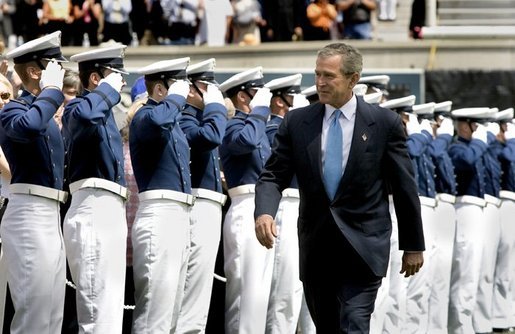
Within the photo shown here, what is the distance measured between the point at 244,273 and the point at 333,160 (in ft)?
9.66

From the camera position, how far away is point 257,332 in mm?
11773

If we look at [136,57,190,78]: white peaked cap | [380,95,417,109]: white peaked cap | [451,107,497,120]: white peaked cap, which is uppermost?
[136,57,190,78]: white peaked cap

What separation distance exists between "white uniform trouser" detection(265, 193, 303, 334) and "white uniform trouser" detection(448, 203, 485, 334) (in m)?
3.36

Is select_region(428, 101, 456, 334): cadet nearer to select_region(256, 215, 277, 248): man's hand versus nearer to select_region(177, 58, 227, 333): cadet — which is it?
select_region(177, 58, 227, 333): cadet

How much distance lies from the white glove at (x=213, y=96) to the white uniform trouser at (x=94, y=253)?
124 cm

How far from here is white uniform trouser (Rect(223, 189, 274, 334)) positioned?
11789 millimetres

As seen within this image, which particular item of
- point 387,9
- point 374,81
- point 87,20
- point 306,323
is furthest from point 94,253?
point 387,9

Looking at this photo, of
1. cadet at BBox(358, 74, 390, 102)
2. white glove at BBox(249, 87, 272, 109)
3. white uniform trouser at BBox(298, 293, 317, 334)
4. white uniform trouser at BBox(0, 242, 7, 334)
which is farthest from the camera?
cadet at BBox(358, 74, 390, 102)

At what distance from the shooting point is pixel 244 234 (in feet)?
38.8

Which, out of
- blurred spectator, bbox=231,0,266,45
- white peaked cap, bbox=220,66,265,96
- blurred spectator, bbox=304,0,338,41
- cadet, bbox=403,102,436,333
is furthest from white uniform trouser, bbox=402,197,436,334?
blurred spectator, bbox=304,0,338,41

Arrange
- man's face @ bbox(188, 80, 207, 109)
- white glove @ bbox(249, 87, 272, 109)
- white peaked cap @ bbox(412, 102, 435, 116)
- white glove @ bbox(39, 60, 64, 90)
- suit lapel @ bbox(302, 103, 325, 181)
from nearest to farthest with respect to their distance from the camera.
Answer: suit lapel @ bbox(302, 103, 325, 181) → white glove @ bbox(39, 60, 64, 90) → man's face @ bbox(188, 80, 207, 109) → white glove @ bbox(249, 87, 272, 109) → white peaked cap @ bbox(412, 102, 435, 116)

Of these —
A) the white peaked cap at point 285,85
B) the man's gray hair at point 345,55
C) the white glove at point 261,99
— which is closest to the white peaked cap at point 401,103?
the white peaked cap at point 285,85

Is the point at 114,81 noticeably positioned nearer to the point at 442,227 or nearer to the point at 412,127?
the point at 412,127

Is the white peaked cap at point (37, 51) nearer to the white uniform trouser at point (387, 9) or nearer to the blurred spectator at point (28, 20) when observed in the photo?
the blurred spectator at point (28, 20)
